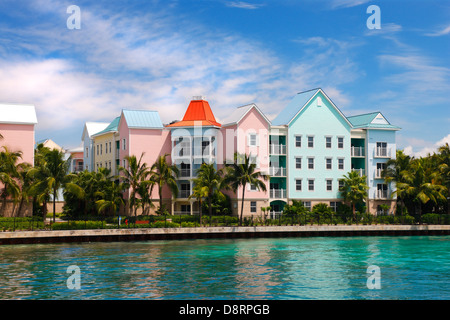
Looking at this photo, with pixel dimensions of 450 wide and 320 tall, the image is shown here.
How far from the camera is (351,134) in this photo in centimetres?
7262

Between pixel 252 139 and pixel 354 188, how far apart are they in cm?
1450

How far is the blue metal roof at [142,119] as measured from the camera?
225ft

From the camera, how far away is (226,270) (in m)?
31.8

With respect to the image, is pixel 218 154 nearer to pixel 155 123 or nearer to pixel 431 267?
pixel 155 123

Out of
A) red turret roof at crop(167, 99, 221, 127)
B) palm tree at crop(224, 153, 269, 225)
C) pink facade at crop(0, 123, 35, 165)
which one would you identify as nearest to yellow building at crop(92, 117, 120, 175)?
red turret roof at crop(167, 99, 221, 127)

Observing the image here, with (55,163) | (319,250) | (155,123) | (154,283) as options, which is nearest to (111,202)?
(55,163)

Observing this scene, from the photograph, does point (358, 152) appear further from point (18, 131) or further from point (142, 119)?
point (18, 131)

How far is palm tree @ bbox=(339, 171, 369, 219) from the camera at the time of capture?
67.6 meters

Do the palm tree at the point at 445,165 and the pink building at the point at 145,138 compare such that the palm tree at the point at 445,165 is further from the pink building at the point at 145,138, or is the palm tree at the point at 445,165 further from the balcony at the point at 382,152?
the pink building at the point at 145,138

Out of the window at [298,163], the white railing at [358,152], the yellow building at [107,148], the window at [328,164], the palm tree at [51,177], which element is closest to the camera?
the palm tree at [51,177]

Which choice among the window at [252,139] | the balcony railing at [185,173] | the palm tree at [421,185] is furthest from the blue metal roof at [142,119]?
the palm tree at [421,185]

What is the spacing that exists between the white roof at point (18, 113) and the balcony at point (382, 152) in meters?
43.9

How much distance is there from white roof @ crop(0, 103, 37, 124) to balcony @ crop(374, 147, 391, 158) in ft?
144

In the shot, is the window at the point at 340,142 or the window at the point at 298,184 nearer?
the window at the point at 298,184
